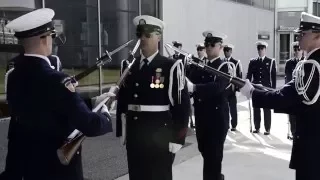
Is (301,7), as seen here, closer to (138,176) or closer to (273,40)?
(273,40)

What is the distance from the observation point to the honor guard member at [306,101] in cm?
296

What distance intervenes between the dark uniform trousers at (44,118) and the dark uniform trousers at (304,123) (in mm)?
1244

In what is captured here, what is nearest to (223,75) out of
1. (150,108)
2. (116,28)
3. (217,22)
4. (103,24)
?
(150,108)

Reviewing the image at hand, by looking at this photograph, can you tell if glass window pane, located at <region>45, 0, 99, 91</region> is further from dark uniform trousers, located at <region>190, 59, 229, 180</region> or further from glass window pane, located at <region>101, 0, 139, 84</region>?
dark uniform trousers, located at <region>190, 59, 229, 180</region>

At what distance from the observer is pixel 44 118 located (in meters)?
2.48

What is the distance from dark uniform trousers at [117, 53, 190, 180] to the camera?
134 inches

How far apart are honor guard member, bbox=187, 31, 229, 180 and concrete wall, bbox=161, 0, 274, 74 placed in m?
8.01

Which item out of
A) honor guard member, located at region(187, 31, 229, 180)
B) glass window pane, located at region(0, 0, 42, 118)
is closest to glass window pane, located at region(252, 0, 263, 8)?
glass window pane, located at region(0, 0, 42, 118)

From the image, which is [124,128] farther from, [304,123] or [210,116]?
[304,123]

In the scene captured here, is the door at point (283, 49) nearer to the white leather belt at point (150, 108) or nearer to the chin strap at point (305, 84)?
the white leather belt at point (150, 108)

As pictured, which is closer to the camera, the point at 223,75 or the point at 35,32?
the point at 35,32

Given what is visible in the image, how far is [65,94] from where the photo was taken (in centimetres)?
242

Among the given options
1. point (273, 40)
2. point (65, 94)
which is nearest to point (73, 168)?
point (65, 94)

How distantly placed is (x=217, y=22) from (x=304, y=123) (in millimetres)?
13850
